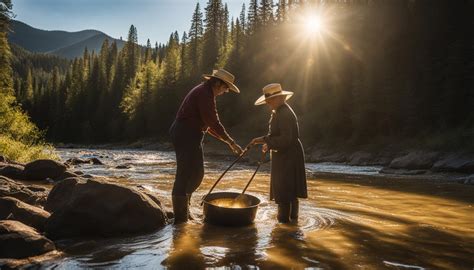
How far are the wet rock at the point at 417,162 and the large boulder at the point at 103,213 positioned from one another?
18.9 meters

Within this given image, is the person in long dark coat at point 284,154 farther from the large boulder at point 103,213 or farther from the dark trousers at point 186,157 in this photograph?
the large boulder at point 103,213

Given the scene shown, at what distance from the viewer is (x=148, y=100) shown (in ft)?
219

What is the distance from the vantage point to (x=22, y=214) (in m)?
5.96

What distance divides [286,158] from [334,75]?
3648cm

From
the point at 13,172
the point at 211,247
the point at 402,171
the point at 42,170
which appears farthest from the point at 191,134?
the point at 402,171

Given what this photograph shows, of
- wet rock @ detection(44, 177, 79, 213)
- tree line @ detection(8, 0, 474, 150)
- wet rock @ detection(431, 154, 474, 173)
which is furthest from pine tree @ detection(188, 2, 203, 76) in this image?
wet rock @ detection(44, 177, 79, 213)

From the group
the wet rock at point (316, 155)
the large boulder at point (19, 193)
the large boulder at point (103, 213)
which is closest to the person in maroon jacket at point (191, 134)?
the large boulder at point (103, 213)

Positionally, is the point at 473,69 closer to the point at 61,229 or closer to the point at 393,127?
the point at 393,127

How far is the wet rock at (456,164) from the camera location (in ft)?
64.1

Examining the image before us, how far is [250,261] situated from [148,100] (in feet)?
212

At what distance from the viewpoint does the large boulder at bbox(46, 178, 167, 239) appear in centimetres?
559

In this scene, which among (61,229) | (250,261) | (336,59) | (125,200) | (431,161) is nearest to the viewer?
(250,261)

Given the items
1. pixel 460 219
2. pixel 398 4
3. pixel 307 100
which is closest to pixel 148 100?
pixel 307 100

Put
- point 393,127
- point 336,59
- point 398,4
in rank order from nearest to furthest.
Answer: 1. point 393,127
2. point 398,4
3. point 336,59
